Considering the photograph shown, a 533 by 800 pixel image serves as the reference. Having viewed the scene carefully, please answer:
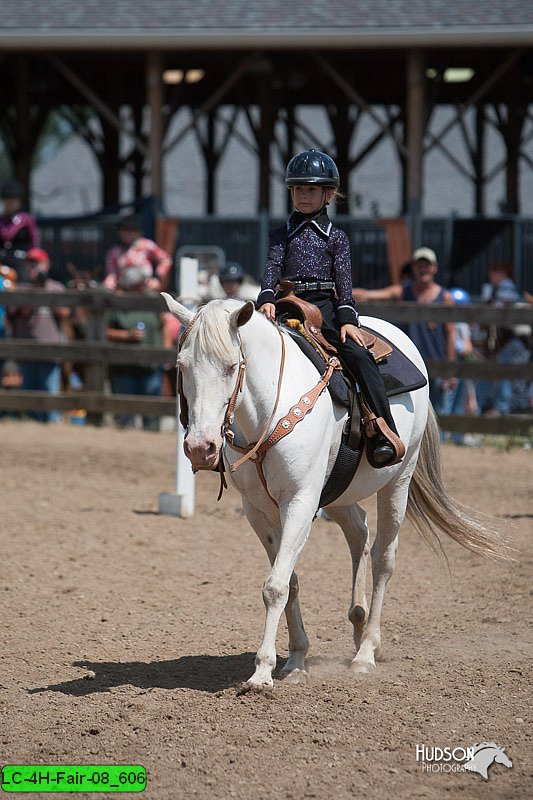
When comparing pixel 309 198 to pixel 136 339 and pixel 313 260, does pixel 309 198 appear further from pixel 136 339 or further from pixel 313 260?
pixel 136 339

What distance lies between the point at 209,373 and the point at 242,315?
0.92 ft

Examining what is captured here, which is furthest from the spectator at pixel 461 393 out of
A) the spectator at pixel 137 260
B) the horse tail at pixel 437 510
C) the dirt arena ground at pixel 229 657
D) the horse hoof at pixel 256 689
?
the horse hoof at pixel 256 689

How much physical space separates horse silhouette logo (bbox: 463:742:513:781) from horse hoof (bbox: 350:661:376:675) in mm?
1049

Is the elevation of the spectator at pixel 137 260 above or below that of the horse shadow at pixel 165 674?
above

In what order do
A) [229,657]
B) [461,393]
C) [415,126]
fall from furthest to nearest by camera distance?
[415,126], [461,393], [229,657]

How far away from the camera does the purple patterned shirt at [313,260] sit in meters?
5.12

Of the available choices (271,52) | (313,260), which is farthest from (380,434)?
(271,52)

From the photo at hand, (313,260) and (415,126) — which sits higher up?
(415,126)

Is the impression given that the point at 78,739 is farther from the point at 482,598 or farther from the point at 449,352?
the point at 449,352

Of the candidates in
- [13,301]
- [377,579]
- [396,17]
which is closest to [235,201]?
[396,17]

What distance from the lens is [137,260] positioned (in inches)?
540

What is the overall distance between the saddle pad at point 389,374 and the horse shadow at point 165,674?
1348 millimetres

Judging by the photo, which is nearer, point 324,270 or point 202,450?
point 202,450

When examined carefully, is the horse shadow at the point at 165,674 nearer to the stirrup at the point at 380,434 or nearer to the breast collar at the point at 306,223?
the stirrup at the point at 380,434
